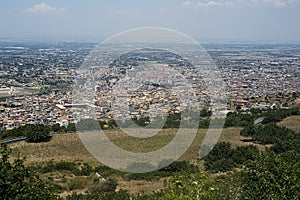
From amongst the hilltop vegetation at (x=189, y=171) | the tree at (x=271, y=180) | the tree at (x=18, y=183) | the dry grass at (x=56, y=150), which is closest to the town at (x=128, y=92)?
the dry grass at (x=56, y=150)

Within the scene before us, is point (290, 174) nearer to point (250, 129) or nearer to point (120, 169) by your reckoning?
point (120, 169)

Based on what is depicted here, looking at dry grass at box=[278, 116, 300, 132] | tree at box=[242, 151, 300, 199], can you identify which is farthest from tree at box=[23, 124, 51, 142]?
dry grass at box=[278, 116, 300, 132]

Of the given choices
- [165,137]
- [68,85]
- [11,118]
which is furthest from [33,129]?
[68,85]

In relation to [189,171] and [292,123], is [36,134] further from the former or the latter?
[292,123]

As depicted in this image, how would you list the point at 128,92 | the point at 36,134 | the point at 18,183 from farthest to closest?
the point at 128,92
the point at 36,134
the point at 18,183

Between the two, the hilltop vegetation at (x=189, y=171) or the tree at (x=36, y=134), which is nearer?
the hilltop vegetation at (x=189, y=171)

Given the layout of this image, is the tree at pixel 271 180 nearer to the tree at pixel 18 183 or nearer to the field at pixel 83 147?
the tree at pixel 18 183

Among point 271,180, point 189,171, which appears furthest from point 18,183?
point 189,171
